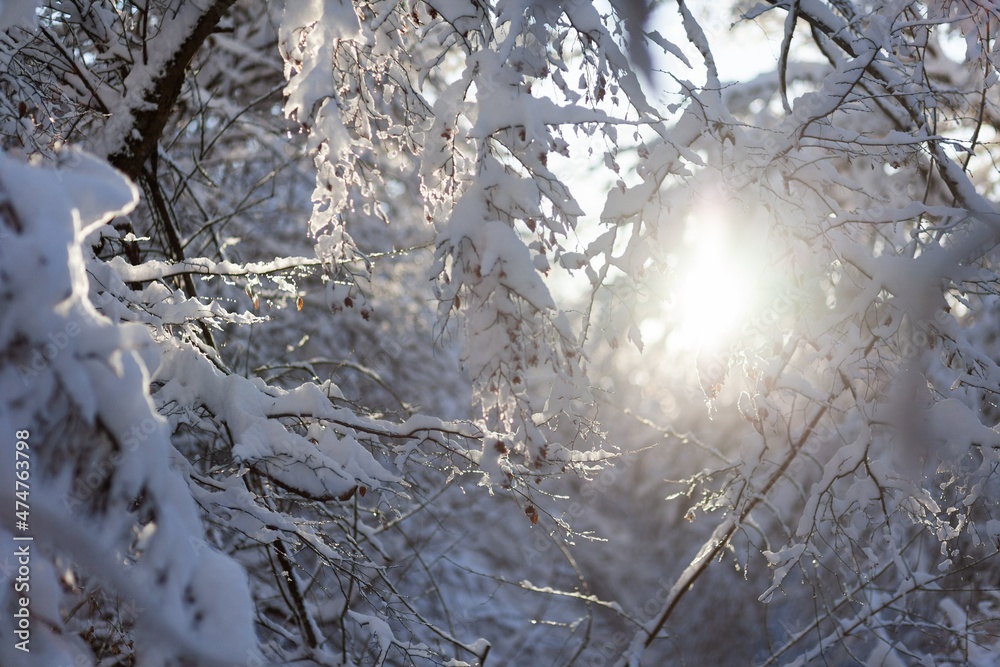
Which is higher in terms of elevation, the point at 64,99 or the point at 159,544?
the point at 64,99

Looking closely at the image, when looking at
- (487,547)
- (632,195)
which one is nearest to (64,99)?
(632,195)

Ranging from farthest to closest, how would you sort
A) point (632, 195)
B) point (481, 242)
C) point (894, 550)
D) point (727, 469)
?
point (727, 469) → point (894, 550) → point (632, 195) → point (481, 242)

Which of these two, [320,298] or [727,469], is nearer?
[727,469]

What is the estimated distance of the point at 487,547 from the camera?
9195 millimetres

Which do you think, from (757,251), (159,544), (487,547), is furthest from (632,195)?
(487,547)

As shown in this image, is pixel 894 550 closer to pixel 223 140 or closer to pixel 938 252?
pixel 938 252

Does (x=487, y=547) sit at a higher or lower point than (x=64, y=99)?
lower

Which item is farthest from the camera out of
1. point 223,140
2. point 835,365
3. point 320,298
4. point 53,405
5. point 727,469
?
point 320,298

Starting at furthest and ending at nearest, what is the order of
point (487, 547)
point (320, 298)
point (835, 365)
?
point (487, 547) < point (320, 298) < point (835, 365)

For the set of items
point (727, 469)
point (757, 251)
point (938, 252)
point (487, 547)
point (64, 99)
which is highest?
point (938, 252)

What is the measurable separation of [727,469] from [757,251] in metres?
1.09

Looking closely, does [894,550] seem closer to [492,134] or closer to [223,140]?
[492,134]

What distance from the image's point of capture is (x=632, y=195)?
2.31 metres

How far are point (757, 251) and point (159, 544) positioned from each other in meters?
1.99
